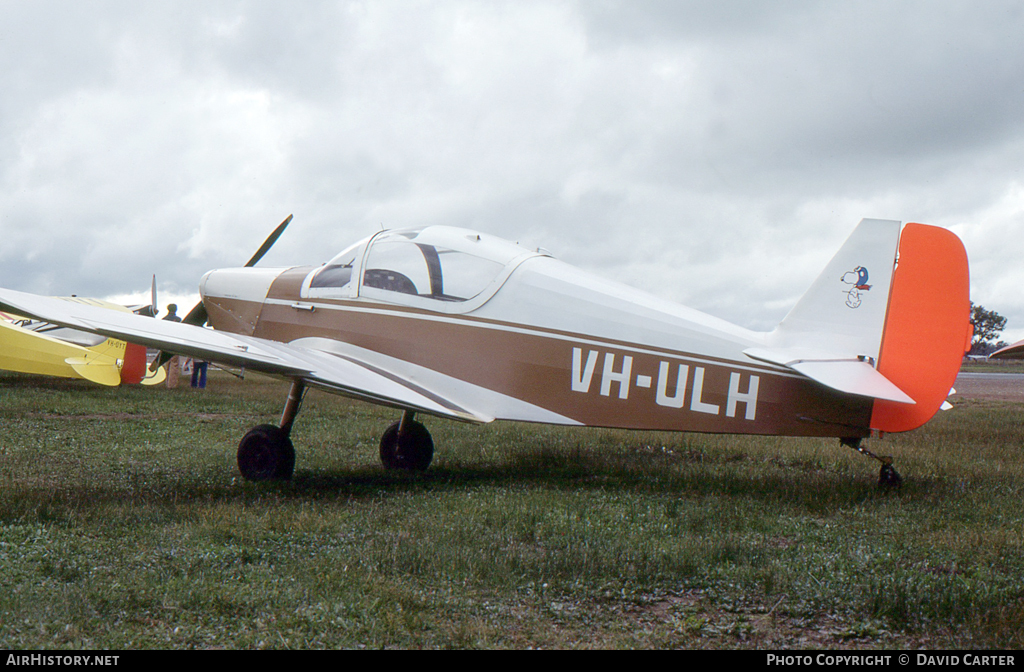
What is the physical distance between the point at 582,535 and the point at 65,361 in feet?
46.5

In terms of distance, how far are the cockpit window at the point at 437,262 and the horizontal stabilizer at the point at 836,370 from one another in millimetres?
2307

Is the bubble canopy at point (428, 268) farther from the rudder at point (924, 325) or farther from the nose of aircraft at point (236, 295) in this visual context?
the rudder at point (924, 325)

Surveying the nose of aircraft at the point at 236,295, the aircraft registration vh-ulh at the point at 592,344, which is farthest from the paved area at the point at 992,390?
Answer: the nose of aircraft at the point at 236,295

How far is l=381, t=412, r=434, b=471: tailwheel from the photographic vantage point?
741cm

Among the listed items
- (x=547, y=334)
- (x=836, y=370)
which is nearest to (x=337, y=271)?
(x=547, y=334)

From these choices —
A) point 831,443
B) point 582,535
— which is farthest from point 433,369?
point 831,443

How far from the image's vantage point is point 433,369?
631cm

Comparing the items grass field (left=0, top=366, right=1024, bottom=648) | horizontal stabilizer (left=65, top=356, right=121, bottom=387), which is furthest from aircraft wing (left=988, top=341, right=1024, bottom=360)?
horizontal stabilizer (left=65, top=356, right=121, bottom=387)

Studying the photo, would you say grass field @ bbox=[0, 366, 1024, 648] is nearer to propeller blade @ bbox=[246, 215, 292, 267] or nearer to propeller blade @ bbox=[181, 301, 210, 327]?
propeller blade @ bbox=[181, 301, 210, 327]

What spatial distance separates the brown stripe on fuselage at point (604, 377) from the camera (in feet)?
17.5

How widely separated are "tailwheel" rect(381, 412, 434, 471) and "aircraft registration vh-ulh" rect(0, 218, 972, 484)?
1138mm

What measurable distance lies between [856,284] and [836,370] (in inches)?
30.1
